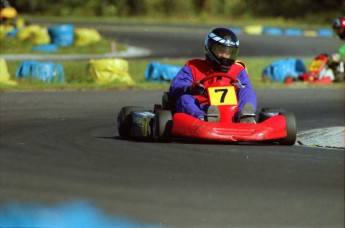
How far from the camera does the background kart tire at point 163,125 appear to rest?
9.28 m

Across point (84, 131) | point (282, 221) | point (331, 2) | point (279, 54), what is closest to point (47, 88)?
point (84, 131)

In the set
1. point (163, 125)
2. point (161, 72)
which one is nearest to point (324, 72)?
point (161, 72)

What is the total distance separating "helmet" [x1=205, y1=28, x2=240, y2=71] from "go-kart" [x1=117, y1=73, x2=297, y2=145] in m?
0.16

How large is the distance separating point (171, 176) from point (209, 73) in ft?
9.46

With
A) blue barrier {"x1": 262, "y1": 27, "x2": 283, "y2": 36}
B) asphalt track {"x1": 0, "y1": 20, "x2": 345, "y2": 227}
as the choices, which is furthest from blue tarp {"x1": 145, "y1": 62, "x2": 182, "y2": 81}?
blue barrier {"x1": 262, "y1": 27, "x2": 283, "y2": 36}

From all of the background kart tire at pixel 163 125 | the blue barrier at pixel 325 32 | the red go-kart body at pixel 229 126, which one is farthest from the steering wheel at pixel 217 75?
the blue barrier at pixel 325 32

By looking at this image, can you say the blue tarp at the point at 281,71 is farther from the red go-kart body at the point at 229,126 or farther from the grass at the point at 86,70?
the red go-kart body at the point at 229,126

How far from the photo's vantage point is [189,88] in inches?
383

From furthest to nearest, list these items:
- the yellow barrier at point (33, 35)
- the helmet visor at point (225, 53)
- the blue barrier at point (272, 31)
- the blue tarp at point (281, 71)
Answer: the blue barrier at point (272, 31) < the yellow barrier at point (33, 35) < the blue tarp at point (281, 71) < the helmet visor at point (225, 53)

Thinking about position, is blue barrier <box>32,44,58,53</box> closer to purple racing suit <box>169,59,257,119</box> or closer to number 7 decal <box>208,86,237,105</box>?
purple racing suit <box>169,59,257,119</box>

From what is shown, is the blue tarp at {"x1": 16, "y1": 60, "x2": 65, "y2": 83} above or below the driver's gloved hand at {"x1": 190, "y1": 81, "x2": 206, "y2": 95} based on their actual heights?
below

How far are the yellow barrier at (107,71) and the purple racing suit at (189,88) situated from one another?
27.6 ft

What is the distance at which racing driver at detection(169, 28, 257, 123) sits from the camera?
9.45 meters

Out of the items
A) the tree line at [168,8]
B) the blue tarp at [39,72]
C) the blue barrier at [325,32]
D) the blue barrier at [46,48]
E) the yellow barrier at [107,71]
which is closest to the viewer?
the blue tarp at [39,72]
